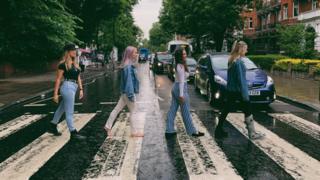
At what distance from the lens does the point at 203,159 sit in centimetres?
638

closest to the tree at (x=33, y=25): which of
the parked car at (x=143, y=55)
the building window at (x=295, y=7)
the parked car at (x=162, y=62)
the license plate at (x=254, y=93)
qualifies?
the parked car at (x=162, y=62)

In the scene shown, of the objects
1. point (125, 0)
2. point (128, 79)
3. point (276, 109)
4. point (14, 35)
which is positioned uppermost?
point (125, 0)

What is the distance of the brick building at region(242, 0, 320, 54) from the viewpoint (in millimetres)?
42875

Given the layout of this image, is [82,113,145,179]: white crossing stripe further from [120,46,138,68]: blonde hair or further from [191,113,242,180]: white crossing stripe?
[120,46,138,68]: blonde hair

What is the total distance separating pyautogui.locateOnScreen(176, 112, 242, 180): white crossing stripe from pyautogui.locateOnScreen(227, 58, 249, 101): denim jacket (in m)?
1.04

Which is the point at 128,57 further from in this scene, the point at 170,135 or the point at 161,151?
the point at 161,151

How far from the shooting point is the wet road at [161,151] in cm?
574

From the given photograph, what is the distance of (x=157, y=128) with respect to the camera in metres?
9.02

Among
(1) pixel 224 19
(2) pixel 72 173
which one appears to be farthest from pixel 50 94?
(1) pixel 224 19

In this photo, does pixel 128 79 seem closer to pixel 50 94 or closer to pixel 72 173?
pixel 72 173

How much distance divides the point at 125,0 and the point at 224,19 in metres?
11.2

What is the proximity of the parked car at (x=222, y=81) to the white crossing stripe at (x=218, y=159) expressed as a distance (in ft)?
12.2

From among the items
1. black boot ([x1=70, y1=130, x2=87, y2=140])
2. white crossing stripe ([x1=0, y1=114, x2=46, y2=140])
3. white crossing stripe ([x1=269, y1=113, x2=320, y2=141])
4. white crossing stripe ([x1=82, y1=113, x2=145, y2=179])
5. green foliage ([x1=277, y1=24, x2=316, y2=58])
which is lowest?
white crossing stripe ([x1=269, y1=113, x2=320, y2=141])

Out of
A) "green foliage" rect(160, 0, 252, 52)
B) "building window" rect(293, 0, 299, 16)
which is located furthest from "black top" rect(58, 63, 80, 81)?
"building window" rect(293, 0, 299, 16)
